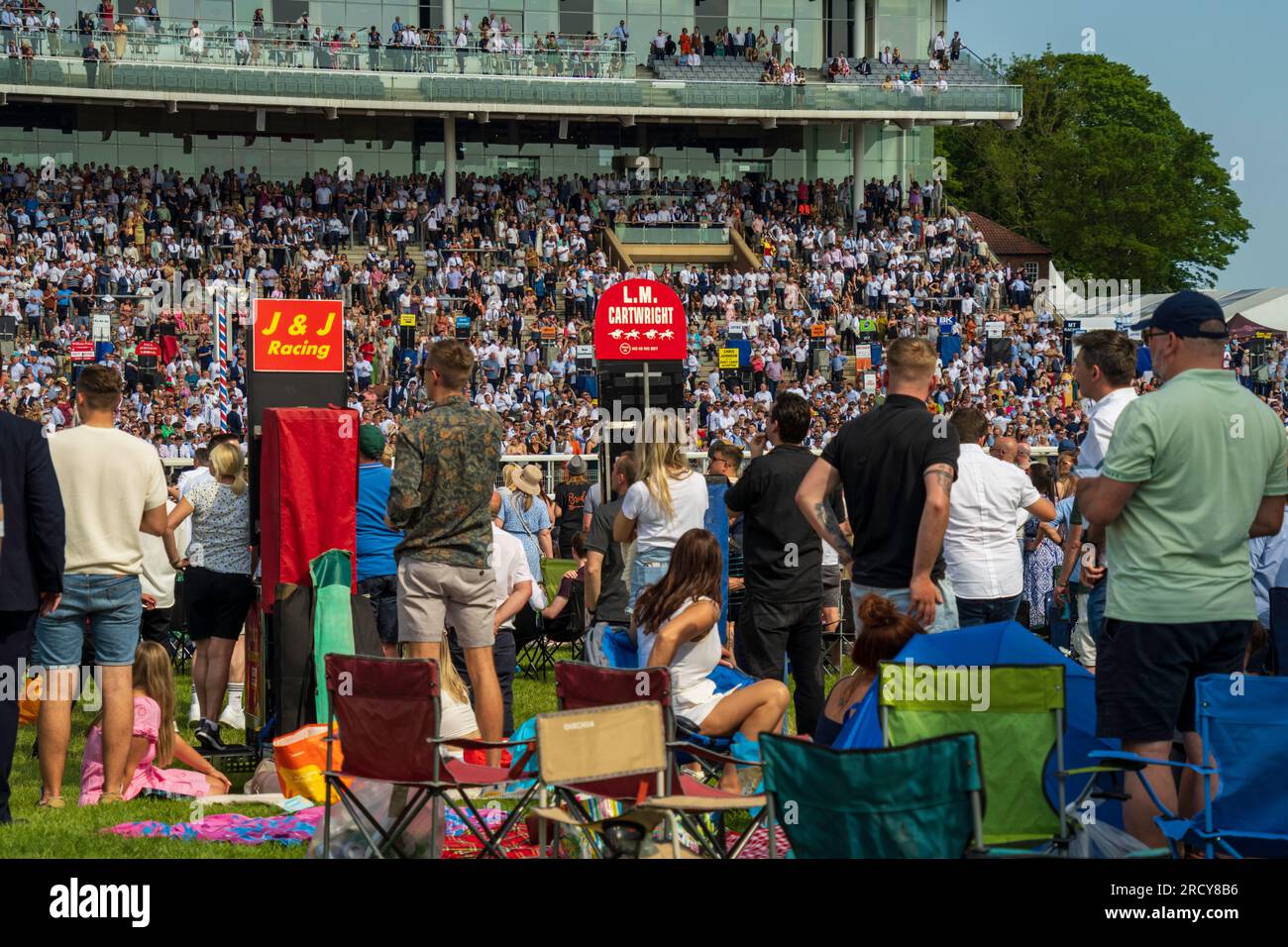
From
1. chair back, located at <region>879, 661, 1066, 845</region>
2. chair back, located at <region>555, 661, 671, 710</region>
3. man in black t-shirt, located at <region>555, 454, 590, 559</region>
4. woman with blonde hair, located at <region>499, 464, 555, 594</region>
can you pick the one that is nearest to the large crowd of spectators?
man in black t-shirt, located at <region>555, 454, 590, 559</region>

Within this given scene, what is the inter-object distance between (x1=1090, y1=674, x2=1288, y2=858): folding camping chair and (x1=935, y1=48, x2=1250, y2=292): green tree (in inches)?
2124

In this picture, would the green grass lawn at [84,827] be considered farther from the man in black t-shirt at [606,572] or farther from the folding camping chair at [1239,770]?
the folding camping chair at [1239,770]

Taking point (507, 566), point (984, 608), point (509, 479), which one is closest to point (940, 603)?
point (984, 608)

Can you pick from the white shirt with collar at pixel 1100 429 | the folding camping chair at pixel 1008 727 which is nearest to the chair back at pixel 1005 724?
the folding camping chair at pixel 1008 727

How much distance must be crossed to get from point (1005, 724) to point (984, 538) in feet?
9.14

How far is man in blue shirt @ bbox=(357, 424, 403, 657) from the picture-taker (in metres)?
8.31

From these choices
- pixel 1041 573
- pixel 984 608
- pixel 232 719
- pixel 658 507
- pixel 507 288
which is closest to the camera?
pixel 984 608

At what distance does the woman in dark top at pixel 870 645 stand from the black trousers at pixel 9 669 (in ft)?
9.96

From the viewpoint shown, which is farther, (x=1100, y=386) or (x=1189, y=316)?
(x=1100, y=386)

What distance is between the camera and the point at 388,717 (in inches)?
228

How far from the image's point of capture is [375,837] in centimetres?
583

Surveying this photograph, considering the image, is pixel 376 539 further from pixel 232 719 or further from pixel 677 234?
pixel 677 234

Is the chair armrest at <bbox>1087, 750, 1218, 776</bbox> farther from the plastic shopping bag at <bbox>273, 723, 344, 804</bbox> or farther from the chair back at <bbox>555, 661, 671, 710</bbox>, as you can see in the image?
the plastic shopping bag at <bbox>273, 723, 344, 804</bbox>

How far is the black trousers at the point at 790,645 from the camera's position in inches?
305
